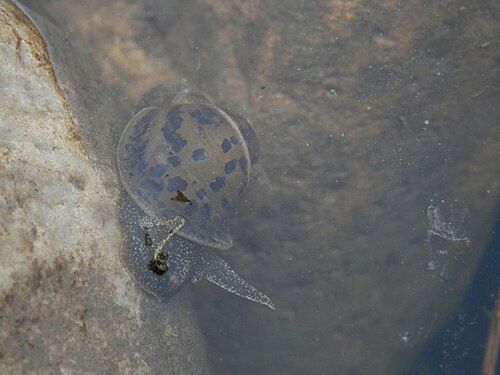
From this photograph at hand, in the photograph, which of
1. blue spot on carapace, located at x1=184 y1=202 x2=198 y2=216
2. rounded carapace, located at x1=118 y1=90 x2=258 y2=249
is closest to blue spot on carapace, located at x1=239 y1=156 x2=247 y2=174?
rounded carapace, located at x1=118 y1=90 x2=258 y2=249

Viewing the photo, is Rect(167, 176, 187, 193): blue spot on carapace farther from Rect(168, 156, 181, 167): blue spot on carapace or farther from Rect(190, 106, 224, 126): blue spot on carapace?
Rect(190, 106, 224, 126): blue spot on carapace

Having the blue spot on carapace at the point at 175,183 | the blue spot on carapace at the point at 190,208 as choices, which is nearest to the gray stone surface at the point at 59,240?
the blue spot on carapace at the point at 175,183

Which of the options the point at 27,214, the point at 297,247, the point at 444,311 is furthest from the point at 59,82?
the point at 444,311

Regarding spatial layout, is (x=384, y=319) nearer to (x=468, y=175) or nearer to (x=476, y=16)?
(x=468, y=175)

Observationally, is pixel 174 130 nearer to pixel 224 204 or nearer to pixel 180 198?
pixel 180 198

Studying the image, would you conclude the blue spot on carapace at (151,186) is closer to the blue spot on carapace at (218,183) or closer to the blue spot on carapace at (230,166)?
the blue spot on carapace at (218,183)

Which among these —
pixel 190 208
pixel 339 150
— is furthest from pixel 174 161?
pixel 339 150
